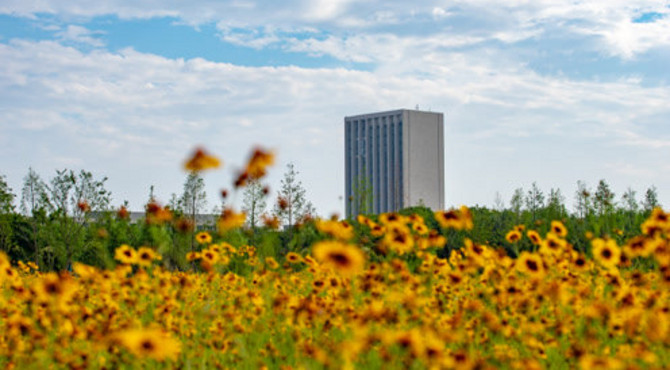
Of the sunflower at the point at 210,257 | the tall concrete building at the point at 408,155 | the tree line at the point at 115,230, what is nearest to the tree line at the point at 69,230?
the tree line at the point at 115,230

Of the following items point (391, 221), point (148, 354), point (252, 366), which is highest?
point (391, 221)

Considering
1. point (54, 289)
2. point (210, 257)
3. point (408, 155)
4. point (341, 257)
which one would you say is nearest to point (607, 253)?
point (341, 257)

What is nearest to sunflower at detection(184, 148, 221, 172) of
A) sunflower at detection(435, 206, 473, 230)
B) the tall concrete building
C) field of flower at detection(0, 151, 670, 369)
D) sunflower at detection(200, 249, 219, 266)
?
field of flower at detection(0, 151, 670, 369)

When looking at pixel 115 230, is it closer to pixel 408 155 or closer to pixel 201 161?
pixel 201 161

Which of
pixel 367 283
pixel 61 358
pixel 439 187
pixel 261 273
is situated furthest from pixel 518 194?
pixel 439 187

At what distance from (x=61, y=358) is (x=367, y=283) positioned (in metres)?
1.52

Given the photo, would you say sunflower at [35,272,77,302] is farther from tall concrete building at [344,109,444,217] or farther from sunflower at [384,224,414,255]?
tall concrete building at [344,109,444,217]

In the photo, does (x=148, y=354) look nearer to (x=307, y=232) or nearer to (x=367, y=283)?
(x=367, y=283)

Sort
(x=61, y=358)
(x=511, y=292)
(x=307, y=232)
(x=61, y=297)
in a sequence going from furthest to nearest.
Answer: (x=307, y=232) → (x=511, y=292) → (x=61, y=297) → (x=61, y=358)

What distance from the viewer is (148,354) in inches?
97.4

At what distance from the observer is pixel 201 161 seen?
4387mm

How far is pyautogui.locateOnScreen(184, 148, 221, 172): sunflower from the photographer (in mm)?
4348

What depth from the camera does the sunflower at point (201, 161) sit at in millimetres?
4348

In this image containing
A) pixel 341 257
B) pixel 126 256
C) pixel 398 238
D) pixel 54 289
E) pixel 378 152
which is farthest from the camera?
pixel 378 152
